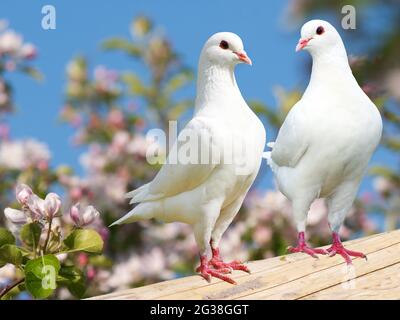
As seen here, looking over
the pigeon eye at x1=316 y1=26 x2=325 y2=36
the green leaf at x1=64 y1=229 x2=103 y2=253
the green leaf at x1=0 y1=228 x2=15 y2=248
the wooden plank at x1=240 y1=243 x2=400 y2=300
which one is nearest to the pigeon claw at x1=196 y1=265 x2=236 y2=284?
the wooden plank at x1=240 y1=243 x2=400 y2=300

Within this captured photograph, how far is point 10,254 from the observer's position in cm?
359

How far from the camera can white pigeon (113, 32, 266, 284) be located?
364 centimetres

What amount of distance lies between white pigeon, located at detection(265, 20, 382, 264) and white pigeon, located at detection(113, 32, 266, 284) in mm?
285

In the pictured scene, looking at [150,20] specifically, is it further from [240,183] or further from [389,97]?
[240,183]

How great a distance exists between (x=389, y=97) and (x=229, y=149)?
3.12 metres

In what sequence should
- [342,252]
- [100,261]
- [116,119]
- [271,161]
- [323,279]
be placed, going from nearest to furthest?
[323,279] < [342,252] < [271,161] < [100,261] < [116,119]

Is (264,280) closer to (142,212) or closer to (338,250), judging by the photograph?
(338,250)

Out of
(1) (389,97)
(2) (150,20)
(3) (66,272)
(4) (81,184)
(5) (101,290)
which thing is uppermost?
(2) (150,20)

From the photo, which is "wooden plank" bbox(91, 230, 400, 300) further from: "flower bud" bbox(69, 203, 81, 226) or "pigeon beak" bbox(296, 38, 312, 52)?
"pigeon beak" bbox(296, 38, 312, 52)

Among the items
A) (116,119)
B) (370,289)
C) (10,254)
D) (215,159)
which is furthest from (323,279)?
(116,119)

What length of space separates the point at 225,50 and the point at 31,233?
133 centimetres
